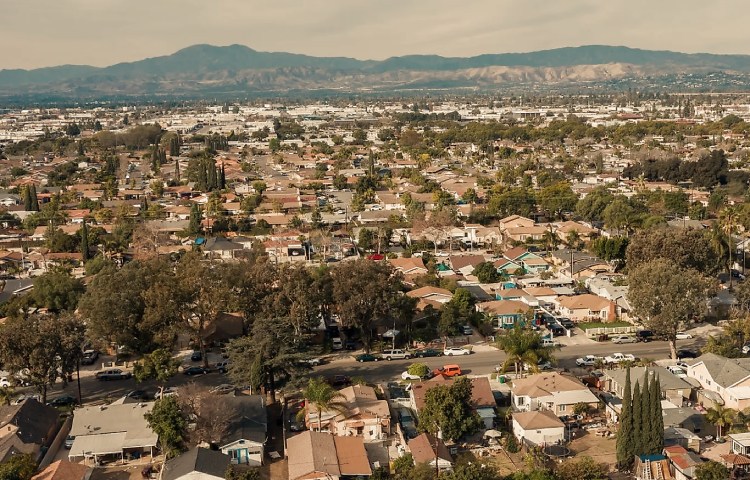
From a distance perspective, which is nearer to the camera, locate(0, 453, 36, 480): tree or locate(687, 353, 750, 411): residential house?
locate(0, 453, 36, 480): tree

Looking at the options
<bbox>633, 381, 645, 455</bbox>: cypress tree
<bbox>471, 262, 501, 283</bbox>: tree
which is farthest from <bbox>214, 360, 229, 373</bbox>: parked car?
<bbox>471, 262, 501, 283</bbox>: tree

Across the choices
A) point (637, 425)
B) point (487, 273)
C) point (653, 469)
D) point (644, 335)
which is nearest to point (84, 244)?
point (487, 273)

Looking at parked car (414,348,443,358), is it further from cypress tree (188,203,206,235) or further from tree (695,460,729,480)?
cypress tree (188,203,206,235)

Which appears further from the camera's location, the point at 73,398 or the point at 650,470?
the point at 73,398

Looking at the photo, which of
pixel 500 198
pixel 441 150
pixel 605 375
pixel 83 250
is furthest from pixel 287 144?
pixel 605 375

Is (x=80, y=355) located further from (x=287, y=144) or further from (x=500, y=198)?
(x=287, y=144)
